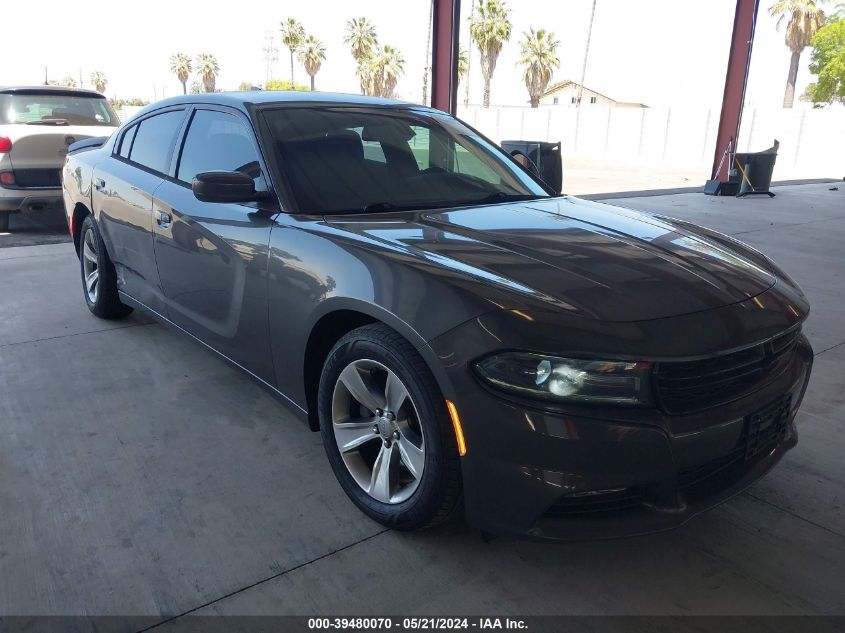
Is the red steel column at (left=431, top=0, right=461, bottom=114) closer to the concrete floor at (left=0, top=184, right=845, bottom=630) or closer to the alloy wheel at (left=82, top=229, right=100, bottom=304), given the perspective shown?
the alloy wheel at (left=82, top=229, right=100, bottom=304)

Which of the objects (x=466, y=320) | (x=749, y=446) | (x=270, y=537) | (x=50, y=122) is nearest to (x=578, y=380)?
(x=466, y=320)

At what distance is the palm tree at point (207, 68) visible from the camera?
3054 inches

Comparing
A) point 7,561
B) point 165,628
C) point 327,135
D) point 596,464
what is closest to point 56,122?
point 327,135

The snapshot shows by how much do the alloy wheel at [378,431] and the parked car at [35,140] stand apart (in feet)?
22.8

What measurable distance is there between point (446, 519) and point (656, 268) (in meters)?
1.10

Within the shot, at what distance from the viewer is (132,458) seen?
116 inches

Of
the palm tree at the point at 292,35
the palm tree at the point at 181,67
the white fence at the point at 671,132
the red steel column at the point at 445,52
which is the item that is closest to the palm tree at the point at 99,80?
the palm tree at the point at 181,67

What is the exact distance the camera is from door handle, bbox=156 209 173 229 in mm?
3430

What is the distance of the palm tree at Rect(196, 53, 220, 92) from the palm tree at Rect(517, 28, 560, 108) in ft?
125

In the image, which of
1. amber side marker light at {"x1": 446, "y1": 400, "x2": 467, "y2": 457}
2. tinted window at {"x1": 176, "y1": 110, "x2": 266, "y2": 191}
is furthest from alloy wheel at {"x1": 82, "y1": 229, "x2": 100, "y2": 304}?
amber side marker light at {"x1": 446, "y1": 400, "x2": 467, "y2": 457}

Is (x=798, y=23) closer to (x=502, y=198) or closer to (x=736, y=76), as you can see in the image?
(x=736, y=76)

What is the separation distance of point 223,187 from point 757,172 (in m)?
13.7

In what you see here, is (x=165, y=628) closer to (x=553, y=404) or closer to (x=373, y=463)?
(x=373, y=463)

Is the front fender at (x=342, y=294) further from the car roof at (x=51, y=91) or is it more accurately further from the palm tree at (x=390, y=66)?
the palm tree at (x=390, y=66)
